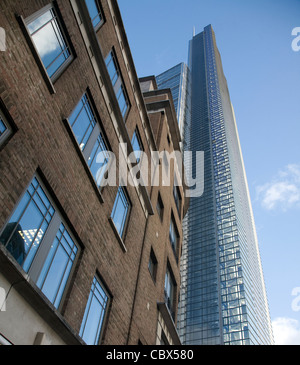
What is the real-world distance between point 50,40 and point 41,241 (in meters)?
5.59

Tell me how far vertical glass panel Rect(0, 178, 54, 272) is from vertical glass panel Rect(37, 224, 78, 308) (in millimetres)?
560

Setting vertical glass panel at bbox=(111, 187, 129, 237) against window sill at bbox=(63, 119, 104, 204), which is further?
vertical glass panel at bbox=(111, 187, 129, 237)

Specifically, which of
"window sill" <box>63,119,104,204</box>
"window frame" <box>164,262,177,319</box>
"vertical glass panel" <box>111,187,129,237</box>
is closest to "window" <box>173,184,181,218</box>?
"window frame" <box>164,262,177,319</box>

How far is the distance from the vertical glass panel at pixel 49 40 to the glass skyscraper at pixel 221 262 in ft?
256

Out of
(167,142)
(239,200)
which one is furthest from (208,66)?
(167,142)

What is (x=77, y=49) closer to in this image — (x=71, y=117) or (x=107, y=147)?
(x=71, y=117)

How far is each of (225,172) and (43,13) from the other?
124055 mm

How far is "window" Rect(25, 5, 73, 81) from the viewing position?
8.89 m

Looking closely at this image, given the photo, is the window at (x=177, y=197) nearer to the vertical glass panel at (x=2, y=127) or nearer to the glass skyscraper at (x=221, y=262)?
the vertical glass panel at (x=2, y=127)

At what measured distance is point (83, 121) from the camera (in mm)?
10797

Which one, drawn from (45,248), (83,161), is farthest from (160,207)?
(45,248)

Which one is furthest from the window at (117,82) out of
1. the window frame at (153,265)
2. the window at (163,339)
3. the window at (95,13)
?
the window at (163,339)

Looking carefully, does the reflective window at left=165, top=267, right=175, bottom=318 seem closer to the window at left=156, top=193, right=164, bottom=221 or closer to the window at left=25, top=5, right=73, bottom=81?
the window at left=156, top=193, right=164, bottom=221

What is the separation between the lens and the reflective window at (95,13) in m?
12.7
